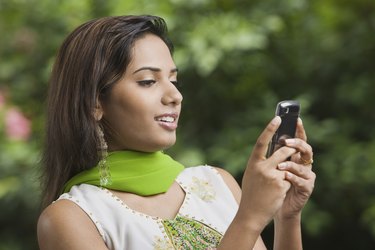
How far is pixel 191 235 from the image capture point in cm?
172

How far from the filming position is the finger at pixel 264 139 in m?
1.50

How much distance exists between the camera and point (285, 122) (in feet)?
5.29

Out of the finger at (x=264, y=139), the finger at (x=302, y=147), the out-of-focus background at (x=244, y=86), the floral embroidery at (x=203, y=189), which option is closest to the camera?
the finger at (x=264, y=139)

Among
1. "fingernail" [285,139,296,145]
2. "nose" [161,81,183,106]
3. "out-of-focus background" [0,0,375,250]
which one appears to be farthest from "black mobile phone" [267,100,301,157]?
"out-of-focus background" [0,0,375,250]

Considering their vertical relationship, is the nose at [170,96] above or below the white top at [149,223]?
above

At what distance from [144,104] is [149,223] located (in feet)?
0.82

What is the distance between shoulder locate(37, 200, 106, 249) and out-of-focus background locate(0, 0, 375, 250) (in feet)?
7.38

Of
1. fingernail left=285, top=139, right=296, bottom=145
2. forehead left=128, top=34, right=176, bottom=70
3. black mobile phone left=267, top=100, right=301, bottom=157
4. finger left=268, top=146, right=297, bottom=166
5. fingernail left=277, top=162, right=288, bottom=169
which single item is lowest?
fingernail left=277, top=162, right=288, bottom=169

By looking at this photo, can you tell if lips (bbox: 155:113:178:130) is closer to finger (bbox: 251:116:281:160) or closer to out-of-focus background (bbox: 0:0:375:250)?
finger (bbox: 251:116:281:160)

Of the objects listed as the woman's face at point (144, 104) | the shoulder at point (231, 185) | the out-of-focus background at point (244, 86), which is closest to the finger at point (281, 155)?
the woman's face at point (144, 104)

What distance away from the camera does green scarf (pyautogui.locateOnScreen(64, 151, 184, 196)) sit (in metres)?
1.71

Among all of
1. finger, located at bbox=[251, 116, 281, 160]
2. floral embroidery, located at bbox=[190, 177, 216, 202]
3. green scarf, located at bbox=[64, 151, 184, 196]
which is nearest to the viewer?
finger, located at bbox=[251, 116, 281, 160]

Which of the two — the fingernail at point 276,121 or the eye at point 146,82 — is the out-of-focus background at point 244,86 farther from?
the fingernail at point 276,121

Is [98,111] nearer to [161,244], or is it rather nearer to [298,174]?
[161,244]
